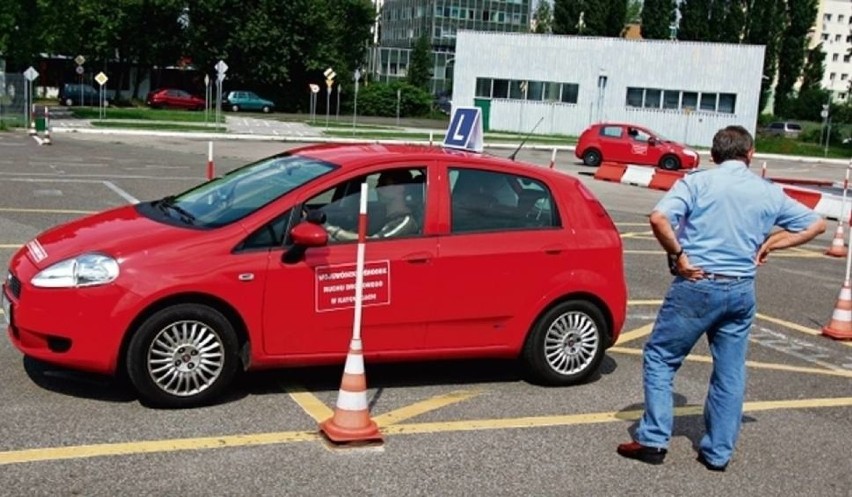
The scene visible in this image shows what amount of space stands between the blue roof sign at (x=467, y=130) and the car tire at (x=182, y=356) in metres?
4.76

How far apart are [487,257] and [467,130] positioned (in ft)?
13.0

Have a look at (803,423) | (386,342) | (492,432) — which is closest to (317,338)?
(386,342)

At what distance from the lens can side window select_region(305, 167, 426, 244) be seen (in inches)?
243

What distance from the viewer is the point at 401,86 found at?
7112cm

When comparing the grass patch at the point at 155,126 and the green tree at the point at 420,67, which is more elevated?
the green tree at the point at 420,67

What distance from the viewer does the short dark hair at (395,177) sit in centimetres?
637

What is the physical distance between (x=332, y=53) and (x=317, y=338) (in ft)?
216

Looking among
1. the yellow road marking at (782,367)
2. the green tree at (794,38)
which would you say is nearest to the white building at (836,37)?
the green tree at (794,38)

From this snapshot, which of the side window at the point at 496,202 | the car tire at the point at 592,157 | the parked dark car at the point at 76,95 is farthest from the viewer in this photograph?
the parked dark car at the point at 76,95

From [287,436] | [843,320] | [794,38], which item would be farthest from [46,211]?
[794,38]

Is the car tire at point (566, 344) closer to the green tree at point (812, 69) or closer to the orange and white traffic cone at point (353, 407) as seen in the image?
the orange and white traffic cone at point (353, 407)

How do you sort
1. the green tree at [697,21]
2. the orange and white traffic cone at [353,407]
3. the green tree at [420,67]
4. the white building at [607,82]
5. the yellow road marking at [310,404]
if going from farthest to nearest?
1. the green tree at [420,67]
2. the green tree at [697,21]
3. the white building at [607,82]
4. the yellow road marking at [310,404]
5. the orange and white traffic cone at [353,407]

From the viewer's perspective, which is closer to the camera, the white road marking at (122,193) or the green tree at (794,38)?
the white road marking at (122,193)

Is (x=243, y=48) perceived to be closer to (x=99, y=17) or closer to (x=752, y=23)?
(x=99, y=17)
